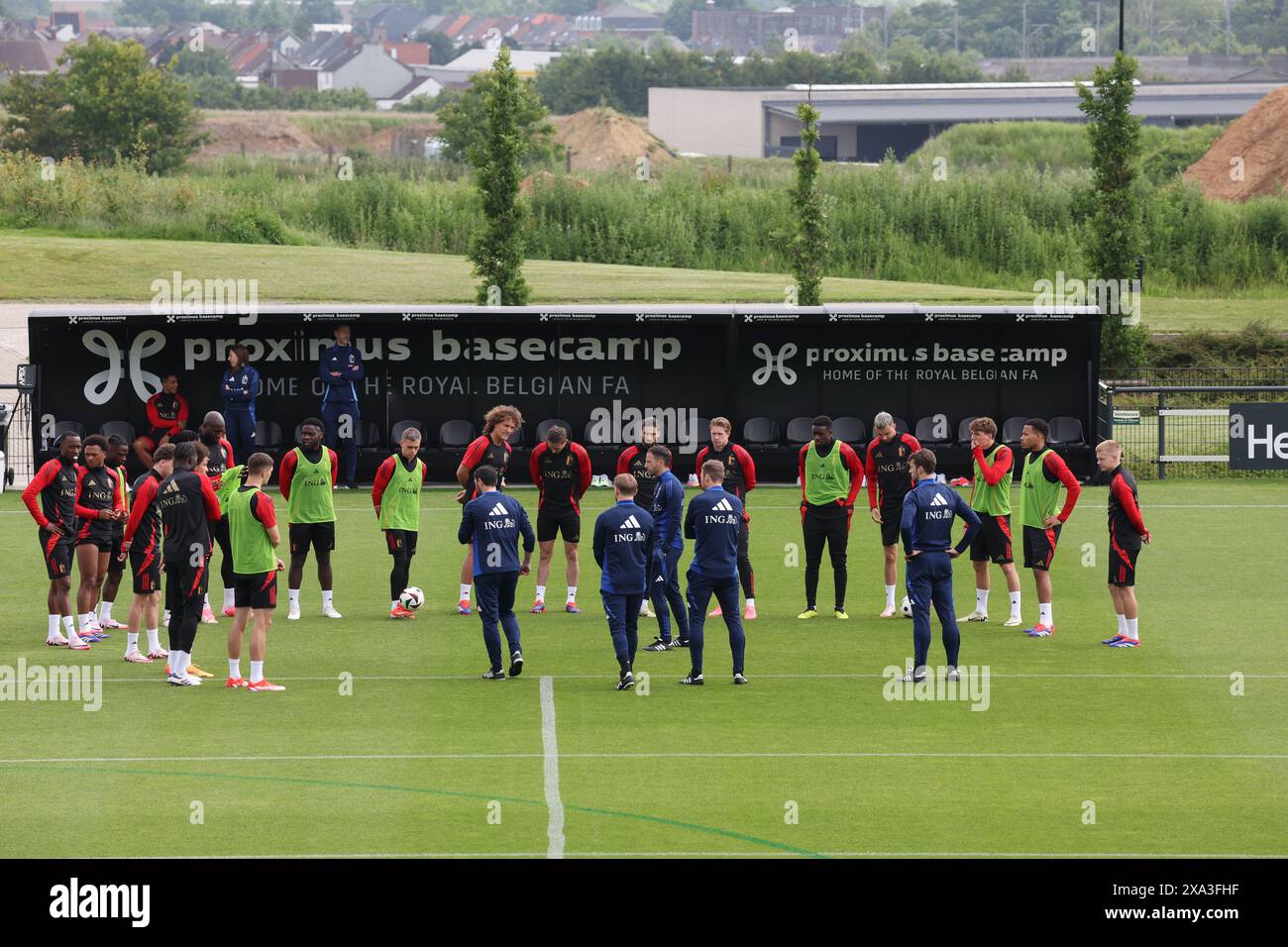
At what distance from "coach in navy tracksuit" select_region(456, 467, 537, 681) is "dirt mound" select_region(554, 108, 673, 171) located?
82.2m

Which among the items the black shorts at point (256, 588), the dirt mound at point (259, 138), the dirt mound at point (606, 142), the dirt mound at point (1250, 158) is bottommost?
the black shorts at point (256, 588)

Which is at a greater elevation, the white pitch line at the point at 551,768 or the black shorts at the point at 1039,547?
the black shorts at the point at 1039,547

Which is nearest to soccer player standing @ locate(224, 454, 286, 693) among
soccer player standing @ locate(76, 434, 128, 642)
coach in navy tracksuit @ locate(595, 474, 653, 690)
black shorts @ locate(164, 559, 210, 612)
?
black shorts @ locate(164, 559, 210, 612)

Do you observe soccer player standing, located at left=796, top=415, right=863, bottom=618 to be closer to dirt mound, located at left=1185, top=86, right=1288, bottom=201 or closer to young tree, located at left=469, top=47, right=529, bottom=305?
young tree, located at left=469, top=47, right=529, bottom=305

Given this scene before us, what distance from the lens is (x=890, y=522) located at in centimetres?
1966

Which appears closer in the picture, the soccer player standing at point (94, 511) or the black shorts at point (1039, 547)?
the soccer player standing at point (94, 511)

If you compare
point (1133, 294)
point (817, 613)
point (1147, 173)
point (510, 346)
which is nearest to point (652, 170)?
point (1147, 173)

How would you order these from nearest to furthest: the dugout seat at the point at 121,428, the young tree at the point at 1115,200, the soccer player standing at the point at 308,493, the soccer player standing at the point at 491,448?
the soccer player standing at the point at 308,493
the soccer player standing at the point at 491,448
the dugout seat at the point at 121,428
the young tree at the point at 1115,200

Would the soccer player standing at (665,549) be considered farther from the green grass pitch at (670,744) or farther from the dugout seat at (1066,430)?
the dugout seat at (1066,430)

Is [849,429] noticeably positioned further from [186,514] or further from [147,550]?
[186,514]

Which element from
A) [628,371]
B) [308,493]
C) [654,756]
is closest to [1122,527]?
[654,756]

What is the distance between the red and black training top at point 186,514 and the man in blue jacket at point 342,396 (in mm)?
11803

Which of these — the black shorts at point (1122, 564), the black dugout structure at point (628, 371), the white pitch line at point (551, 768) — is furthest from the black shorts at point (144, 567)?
the black dugout structure at point (628, 371)

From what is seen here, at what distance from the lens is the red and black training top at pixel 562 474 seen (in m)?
19.1
